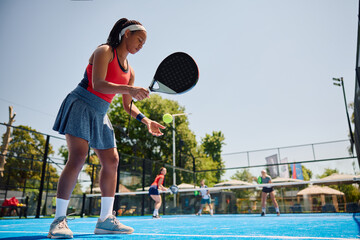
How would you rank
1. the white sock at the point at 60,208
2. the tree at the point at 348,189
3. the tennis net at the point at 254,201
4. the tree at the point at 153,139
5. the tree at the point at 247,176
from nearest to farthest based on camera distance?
the white sock at the point at 60,208 < the tree at the point at 348,189 < the tennis net at the point at 254,201 < the tree at the point at 247,176 < the tree at the point at 153,139

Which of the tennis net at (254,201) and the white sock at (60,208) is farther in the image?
the tennis net at (254,201)

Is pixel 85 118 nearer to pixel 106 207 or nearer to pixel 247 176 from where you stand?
pixel 106 207

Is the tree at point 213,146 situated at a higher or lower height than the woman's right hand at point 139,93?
higher

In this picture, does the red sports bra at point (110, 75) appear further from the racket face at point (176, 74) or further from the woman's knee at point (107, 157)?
the woman's knee at point (107, 157)

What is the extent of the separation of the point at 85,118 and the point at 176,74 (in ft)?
2.90

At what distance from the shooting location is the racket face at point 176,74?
216 centimetres

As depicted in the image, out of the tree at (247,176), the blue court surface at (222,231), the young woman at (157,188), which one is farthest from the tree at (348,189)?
the blue court surface at (222,231)

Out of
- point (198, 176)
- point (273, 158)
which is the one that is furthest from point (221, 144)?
point (273, 158)

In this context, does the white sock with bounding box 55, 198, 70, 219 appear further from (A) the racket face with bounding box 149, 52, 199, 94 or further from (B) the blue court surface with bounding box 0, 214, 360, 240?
(A) the racket face with bounding box 149, 52, 199, 94

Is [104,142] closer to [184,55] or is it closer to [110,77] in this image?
[110,77]

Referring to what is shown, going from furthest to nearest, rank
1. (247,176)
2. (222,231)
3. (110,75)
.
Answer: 1. (247,176)
2. (222,231)
3. (110,75)

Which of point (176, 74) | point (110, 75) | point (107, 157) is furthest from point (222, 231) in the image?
point (110, 75)

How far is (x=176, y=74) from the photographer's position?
7.28 ft

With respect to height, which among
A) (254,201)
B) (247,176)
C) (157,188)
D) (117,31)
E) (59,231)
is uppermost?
(117,31)
